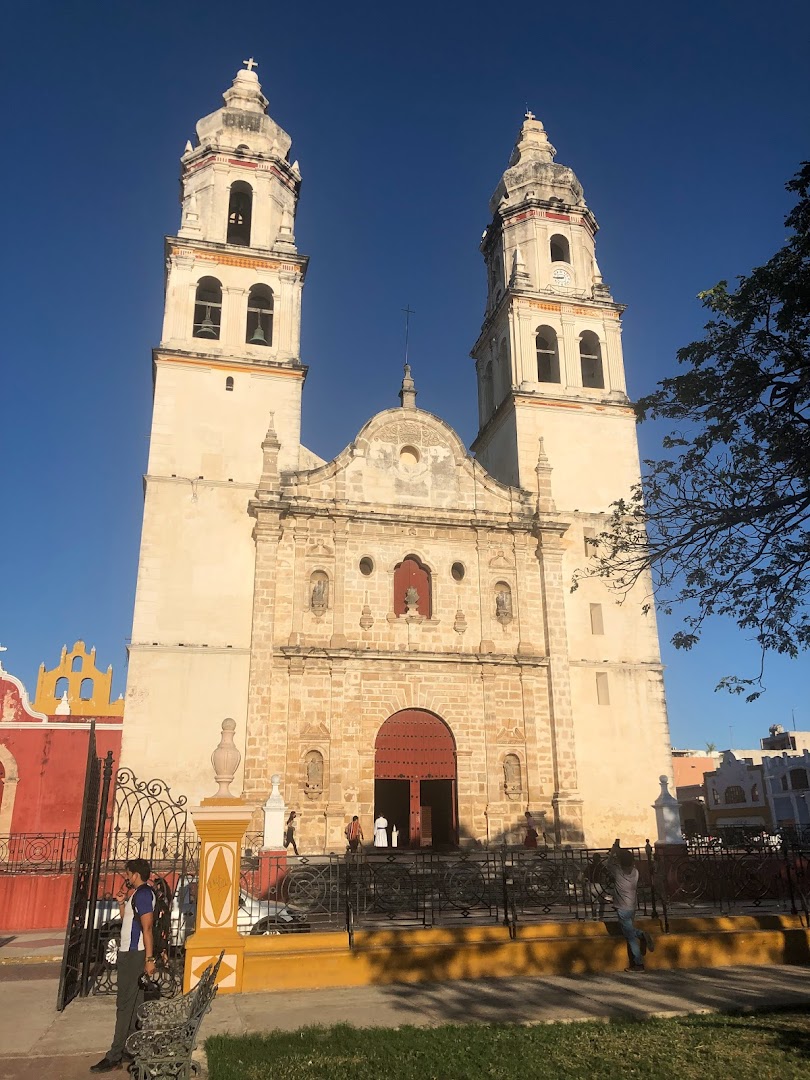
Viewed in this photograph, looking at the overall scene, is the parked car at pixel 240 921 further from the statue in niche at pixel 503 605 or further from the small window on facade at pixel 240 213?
the small window on facade at pixel 240 213

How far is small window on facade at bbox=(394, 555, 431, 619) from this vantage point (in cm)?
2056

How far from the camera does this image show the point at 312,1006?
815 cm

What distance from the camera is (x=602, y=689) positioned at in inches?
826

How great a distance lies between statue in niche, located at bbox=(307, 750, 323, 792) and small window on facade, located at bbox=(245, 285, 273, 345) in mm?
11380

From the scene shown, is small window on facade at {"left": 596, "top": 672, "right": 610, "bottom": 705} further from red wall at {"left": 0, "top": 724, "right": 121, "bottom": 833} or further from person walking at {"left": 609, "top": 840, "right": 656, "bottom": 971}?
red wall at {"left": 0, "top": 724, "right": 121, "bottom": 833}

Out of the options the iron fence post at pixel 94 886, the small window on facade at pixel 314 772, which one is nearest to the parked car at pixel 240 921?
the iron fence post at pixel 94 886

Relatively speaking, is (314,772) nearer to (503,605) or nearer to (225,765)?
(503,605)

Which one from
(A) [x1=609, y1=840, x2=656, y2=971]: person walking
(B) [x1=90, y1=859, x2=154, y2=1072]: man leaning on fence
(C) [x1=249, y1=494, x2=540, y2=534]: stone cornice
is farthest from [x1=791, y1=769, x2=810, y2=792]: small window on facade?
(B) [x1=90, y1=859, x2=154, y2=1072]: man leaning on fence

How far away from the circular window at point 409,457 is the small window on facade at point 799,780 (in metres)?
28.7

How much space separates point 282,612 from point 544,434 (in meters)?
9.24

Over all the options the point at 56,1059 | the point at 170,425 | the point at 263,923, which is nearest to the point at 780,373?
the point at 263,923

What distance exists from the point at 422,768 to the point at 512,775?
85.1 inches

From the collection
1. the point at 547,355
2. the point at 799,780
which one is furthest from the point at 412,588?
the point at 799,780

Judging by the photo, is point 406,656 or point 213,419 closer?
point 406,656
